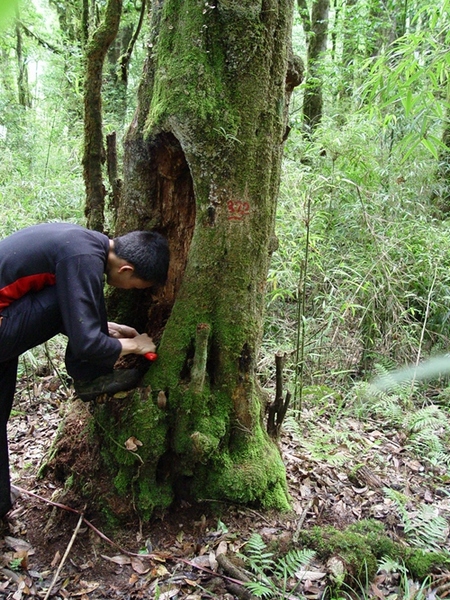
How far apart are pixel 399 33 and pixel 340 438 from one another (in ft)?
34.0

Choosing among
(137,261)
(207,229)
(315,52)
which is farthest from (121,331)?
(315,52)

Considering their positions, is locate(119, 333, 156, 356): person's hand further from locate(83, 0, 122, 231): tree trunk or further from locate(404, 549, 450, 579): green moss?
locate(404, 549, 450, 579): green moss

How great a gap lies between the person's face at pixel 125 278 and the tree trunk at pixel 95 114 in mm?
798

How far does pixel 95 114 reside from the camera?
329 centimetres

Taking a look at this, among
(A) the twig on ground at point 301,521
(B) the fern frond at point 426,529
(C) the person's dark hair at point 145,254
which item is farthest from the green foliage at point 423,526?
(C) the person's dark hair at point 145,254

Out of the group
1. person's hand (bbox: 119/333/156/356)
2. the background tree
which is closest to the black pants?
person's hand (bbox: 119/333/156/356)

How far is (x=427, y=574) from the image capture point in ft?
8.27

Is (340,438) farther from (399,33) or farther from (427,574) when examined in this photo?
(399,33)

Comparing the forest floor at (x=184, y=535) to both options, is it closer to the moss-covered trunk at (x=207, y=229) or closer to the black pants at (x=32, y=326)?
the moss-covered trunk at (x=207, y=229)

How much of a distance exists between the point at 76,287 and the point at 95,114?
150 centimetres

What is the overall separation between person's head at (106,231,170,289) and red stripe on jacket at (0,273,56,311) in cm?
33

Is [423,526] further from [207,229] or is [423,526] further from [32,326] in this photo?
[32,326]

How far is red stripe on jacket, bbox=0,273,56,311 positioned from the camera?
252 centimetres

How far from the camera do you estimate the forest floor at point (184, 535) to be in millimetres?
2480
